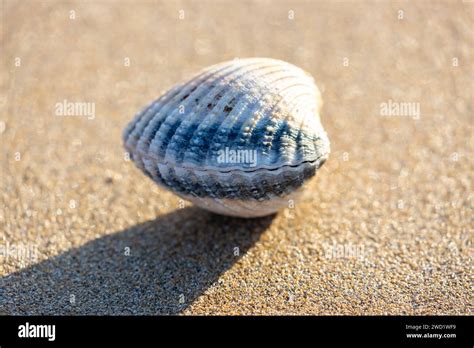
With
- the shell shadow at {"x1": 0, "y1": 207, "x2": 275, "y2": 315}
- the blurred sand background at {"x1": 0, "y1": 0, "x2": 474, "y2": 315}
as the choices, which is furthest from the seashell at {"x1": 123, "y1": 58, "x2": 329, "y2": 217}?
the blurred sand background at {"x1": 0, "y1": 0, "x2": 474, "y2": 315}

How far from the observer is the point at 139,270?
312 centimetres

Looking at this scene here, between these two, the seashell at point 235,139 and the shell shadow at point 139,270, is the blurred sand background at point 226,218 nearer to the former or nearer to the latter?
the shell shadow at point 139,270

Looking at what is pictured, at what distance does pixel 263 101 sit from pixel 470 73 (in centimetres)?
245

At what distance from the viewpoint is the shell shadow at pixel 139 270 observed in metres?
2.89

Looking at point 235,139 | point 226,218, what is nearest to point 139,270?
point 226,218

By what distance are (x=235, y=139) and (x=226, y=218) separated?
0.71 m

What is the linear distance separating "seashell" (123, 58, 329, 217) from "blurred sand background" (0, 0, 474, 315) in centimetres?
41

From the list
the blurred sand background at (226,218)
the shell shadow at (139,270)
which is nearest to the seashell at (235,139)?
the shell shadow at (139,270)

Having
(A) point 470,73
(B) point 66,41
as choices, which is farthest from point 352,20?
(B) point 66,41

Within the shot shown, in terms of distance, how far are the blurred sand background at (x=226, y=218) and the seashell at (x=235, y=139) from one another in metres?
0.41

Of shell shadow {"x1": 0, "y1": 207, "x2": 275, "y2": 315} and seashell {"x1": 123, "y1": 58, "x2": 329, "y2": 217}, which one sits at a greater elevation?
seashell {"x1": 123, "y1": 58, "x2": 329, "y2": 217}

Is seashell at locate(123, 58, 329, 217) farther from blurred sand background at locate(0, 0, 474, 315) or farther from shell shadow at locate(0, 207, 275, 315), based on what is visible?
blurred sand background at locate(0, 0, 474, 315)

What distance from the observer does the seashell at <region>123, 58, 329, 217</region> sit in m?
2.89

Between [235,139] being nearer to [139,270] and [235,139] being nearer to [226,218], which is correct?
[226,218]
